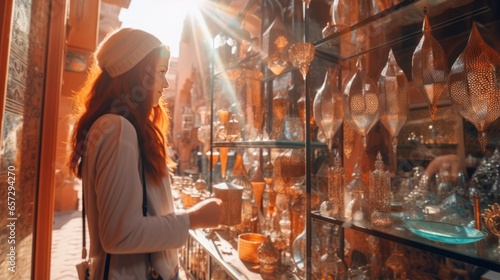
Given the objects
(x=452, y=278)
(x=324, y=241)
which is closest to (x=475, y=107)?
(x=452, y=278)

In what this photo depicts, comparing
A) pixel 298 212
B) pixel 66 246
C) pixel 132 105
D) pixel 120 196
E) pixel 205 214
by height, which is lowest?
pixel 66 246

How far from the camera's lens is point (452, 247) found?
734 millimetres

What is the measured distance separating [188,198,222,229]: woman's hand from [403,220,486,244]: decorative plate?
66 centimetres

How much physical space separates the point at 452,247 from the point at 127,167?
93cm

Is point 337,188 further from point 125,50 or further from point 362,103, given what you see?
point 125,50

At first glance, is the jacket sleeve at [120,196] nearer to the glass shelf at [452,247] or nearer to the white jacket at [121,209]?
the white jacket at [121,209]

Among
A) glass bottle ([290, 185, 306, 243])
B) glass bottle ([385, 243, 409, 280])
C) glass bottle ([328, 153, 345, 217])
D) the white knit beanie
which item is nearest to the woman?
the white knit beanie

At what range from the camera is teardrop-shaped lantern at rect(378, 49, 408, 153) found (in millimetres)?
929

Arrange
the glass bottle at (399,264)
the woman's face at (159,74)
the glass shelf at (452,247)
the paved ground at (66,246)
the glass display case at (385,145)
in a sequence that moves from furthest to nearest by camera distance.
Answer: the paved ground at (66,246), the glass bottle at (399,264), the woman's face at (159,74), the glass display case at (385,145), the glass shelf at (452,247)

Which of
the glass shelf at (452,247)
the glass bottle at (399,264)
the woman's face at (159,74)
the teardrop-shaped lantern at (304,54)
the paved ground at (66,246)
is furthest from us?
the paved ground at (66,246)

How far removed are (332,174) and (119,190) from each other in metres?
0.85

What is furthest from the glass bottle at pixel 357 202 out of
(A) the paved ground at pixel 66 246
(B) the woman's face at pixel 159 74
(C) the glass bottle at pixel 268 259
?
(A) the paved ground at pixel 66 246

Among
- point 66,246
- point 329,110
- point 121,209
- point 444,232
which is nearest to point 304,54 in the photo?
point 329,110

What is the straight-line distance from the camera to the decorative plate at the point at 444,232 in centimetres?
74
